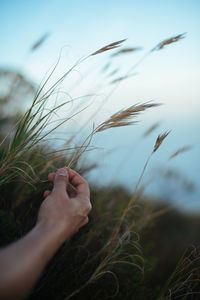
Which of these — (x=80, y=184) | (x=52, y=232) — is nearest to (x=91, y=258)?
(x=80, y=184)

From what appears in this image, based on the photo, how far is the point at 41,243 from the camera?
0.72 metres

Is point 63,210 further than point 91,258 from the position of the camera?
No

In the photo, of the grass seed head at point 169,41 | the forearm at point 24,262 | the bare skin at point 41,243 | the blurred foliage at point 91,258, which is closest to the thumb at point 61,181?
the bare skin at point 41,243

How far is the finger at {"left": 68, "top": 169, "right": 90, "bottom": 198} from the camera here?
1052mm

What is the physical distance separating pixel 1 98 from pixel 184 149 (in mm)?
2311

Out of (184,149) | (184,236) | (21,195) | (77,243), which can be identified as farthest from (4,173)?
(184,236)

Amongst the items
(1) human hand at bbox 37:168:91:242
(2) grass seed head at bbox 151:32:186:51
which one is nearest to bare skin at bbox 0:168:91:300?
(1) human hand at bbox 37:168:91:242

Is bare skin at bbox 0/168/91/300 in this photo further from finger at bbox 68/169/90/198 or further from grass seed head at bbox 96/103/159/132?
grass seed head at bbox 96/103/159/132

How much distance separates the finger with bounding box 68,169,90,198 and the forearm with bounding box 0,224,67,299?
1.04 feet

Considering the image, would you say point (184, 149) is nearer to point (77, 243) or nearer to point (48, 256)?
point (77, 243)

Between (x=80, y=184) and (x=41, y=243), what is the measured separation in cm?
42

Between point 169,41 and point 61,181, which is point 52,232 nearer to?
point 61,181

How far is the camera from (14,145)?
119 cm

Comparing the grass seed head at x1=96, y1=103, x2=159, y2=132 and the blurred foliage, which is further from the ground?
the grass seed head at x1=96, y1=103, x2=159, y2=132
